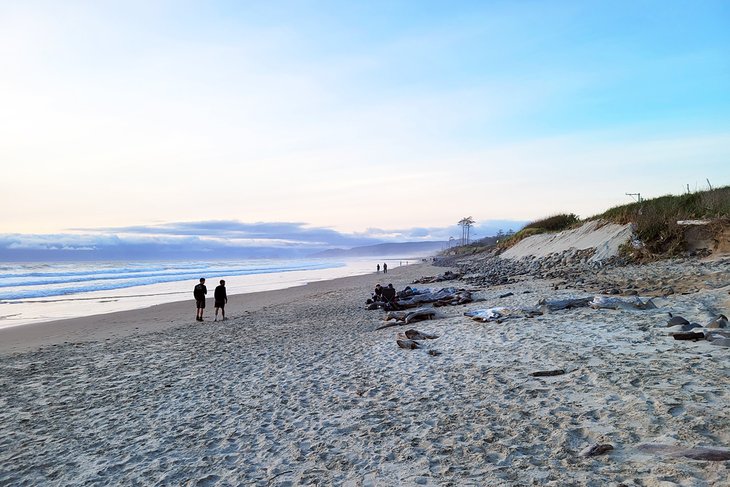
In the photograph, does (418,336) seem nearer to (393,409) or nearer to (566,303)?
(566,303)

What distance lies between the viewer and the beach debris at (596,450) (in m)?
3.80

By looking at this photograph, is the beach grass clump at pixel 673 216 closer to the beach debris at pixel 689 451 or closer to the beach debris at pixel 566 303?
the beach debris at pixel 566 303

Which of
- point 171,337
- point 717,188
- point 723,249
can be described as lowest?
point 171,337

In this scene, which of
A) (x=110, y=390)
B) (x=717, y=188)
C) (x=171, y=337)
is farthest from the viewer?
(x=717, y=188)

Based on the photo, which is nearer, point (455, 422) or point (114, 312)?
point (455, 422)

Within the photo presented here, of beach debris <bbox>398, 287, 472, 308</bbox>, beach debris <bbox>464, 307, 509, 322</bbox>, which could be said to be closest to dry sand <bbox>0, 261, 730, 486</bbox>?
beach debris <bbox>464, 307, 509, 322</bbox>

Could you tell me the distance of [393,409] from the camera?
5.48 meters

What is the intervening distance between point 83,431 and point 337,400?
10.4 ft

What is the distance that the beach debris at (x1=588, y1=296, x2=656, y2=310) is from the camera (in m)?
9.12

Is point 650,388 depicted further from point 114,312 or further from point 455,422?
point 114,312

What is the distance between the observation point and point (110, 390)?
7.33 m

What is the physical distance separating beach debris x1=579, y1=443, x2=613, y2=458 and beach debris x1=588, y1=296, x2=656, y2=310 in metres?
6.36

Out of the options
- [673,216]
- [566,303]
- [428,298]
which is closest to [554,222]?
[673,216]

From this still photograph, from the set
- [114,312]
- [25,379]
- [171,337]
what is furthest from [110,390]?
[114,312]
